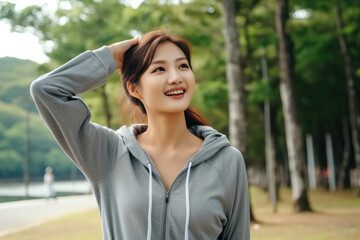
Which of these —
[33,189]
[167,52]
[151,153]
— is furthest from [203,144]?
[33,189]

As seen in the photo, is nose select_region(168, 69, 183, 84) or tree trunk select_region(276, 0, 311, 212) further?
tree trunk select_region(276, 0, 311, 212)

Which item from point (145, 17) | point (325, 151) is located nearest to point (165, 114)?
point (145, 17)

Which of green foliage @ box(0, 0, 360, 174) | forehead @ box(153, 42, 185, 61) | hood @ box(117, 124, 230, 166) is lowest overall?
hood @ box(117, 124, 230, 166)

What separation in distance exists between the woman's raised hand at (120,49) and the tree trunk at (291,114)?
12.4 meters

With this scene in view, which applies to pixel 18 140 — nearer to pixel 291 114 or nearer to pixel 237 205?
pixel 291 114

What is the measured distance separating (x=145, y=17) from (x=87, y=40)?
7472 millimetres

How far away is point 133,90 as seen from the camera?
2482 mm

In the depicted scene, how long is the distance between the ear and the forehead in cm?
21

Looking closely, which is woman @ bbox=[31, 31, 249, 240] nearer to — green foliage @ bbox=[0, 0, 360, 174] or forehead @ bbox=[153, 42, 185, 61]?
forehead @ bbox=[153, 42, 185, 61]

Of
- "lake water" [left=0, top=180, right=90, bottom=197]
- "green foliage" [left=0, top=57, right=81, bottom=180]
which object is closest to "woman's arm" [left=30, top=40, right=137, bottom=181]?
"lake water" [left=0, top=180, right=90, bottom=197]

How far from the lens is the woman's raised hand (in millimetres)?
2381

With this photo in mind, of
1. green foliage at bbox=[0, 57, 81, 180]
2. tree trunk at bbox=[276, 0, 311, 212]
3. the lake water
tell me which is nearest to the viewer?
tree trunk at bbox=[276, 0, 311, 212]

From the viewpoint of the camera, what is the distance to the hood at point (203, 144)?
7.63 feet

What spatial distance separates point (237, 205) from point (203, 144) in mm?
356
